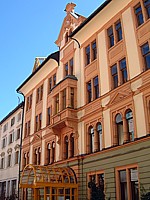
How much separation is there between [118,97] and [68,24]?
12.3 m

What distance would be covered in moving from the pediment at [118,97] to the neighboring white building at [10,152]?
63.6ft

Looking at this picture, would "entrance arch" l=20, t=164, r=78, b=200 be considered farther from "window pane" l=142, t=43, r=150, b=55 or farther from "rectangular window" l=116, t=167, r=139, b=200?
"window pane" l=142, t=43, r=150, b=55

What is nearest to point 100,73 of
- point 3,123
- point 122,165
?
point 122,165

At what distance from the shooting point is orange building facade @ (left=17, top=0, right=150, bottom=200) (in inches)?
689

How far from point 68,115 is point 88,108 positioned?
5.91 ft

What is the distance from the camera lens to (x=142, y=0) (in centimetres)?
1928

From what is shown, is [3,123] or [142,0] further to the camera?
[3,123]

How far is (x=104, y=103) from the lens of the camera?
20.8m

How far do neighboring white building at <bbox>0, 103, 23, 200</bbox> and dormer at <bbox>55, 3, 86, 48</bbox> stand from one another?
12259mm

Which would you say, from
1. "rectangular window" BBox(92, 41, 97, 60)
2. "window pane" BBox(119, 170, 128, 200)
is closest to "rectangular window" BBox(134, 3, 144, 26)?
"rectangular window" BBox(92, 41, 97, 60)

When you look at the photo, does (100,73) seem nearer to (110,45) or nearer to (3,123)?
(110,45)

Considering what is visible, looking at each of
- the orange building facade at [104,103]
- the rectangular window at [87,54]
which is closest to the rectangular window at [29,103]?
the orange building facade at [104,103]

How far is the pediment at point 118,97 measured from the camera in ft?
61.5

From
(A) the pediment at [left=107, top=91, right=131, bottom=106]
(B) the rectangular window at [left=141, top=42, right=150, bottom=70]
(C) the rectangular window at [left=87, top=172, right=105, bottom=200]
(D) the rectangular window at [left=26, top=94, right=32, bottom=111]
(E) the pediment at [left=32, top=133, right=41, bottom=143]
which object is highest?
(D) the rectangular window at [left=26, top=94, right=32, bottom=111]
